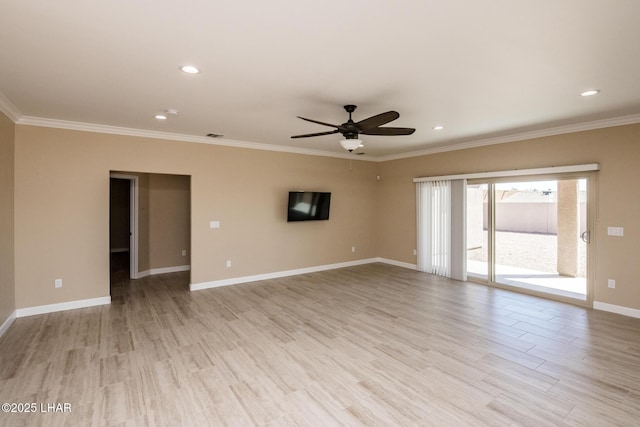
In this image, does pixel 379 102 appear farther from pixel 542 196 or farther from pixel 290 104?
pixel 542 196

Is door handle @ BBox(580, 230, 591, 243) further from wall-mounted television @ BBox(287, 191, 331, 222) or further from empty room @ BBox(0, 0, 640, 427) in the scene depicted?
wall-mounted television @ BBox(287, 191, 331, 222)

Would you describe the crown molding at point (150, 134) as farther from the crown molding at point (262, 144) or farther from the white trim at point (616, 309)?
the white trim at point (616, 309)

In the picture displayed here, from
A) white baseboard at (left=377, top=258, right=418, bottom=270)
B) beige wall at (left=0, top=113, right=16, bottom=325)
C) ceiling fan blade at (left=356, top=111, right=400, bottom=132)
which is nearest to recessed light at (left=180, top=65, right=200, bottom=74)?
ceiling fan blade at (left=356, top=111, right=400, bottom=132)

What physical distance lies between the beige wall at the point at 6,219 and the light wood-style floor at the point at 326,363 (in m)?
0.40

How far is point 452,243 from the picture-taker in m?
6.50

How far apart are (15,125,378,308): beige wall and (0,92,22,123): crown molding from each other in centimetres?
25

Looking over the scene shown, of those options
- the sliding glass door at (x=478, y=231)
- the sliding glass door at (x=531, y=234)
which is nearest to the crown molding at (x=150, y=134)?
the sliding glass door at (x=478, y=231)

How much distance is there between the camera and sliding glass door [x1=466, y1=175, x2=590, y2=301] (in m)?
4.90

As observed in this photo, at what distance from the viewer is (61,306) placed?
14.9ft

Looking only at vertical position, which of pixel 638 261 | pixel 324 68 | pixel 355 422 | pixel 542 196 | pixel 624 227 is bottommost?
pixel 355 422

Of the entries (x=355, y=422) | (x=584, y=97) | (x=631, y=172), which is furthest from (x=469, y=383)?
(x=631, y=172)

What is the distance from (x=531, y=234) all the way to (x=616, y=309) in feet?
5.16

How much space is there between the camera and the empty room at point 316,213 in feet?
7.39

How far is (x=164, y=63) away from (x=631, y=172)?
19.5 ft
